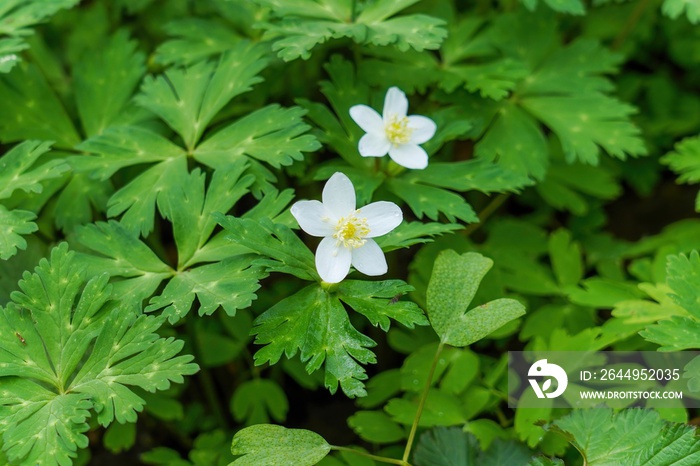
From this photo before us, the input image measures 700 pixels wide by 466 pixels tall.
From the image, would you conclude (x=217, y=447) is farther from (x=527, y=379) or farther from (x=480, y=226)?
(x=480, y=226)

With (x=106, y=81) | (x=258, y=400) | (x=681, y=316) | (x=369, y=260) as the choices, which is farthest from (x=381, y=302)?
(x=106, y=81)

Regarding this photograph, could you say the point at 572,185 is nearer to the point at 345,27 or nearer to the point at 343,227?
the point at 345,27

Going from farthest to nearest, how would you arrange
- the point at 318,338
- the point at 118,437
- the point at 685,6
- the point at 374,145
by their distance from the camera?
the point at 685,6 < the point at 118,437 < the point at 374,145 < the point at 318,338

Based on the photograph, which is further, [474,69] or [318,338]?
[474,69]

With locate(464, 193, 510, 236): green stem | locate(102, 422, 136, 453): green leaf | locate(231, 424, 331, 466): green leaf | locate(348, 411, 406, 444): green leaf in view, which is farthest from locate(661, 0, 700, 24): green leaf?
locate(102, 422, 136, 453): green leaf

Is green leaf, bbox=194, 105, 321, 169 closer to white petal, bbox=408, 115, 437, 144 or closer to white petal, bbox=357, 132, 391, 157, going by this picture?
white petal, bbox=357, 132, 391, 157

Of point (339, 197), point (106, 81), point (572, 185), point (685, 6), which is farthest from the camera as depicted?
point (572, 185)

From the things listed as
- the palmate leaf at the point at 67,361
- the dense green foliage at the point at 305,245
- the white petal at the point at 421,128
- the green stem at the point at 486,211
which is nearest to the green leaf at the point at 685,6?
the dense green foliage at the point at 305,245
